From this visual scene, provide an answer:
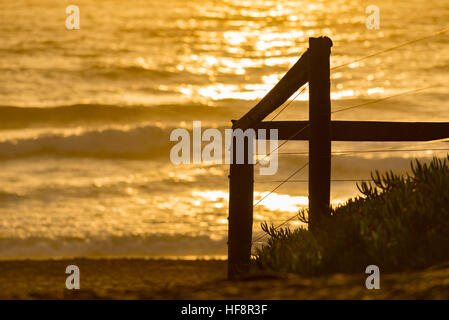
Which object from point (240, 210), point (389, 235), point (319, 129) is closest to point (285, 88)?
point (319, 129)

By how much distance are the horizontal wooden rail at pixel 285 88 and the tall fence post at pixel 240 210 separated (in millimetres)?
1571

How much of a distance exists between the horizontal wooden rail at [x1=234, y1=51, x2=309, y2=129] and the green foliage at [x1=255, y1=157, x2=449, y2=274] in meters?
1.62

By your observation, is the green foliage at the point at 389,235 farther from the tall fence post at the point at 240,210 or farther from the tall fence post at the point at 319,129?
the tall fence post at the point at 240,210

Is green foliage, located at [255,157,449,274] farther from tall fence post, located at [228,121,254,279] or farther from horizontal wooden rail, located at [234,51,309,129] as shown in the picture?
tall fence post, located at [228,121,254,279]

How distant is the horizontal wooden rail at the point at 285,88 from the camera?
7.64 meters

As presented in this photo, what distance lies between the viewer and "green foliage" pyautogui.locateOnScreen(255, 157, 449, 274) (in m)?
5.78

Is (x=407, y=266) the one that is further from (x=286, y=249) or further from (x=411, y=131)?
(x=411, y=131)

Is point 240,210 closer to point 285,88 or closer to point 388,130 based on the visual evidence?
point 388,130

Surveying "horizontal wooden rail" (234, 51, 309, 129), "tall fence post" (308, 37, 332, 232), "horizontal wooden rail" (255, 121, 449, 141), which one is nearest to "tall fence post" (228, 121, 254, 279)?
"horizontal wooden rail" (234, 51, 309, 129)

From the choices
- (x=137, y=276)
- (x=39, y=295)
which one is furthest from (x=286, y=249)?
(x=137, y=276)

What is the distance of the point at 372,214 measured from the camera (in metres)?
6.41

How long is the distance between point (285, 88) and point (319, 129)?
0.85m

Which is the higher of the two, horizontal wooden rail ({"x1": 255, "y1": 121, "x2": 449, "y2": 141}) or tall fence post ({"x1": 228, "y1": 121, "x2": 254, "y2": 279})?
horizontal wooden rail ({"x1": 255, "y1": 121, "x2": 449, "y2": 141})

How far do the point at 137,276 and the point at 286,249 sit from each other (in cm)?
935
